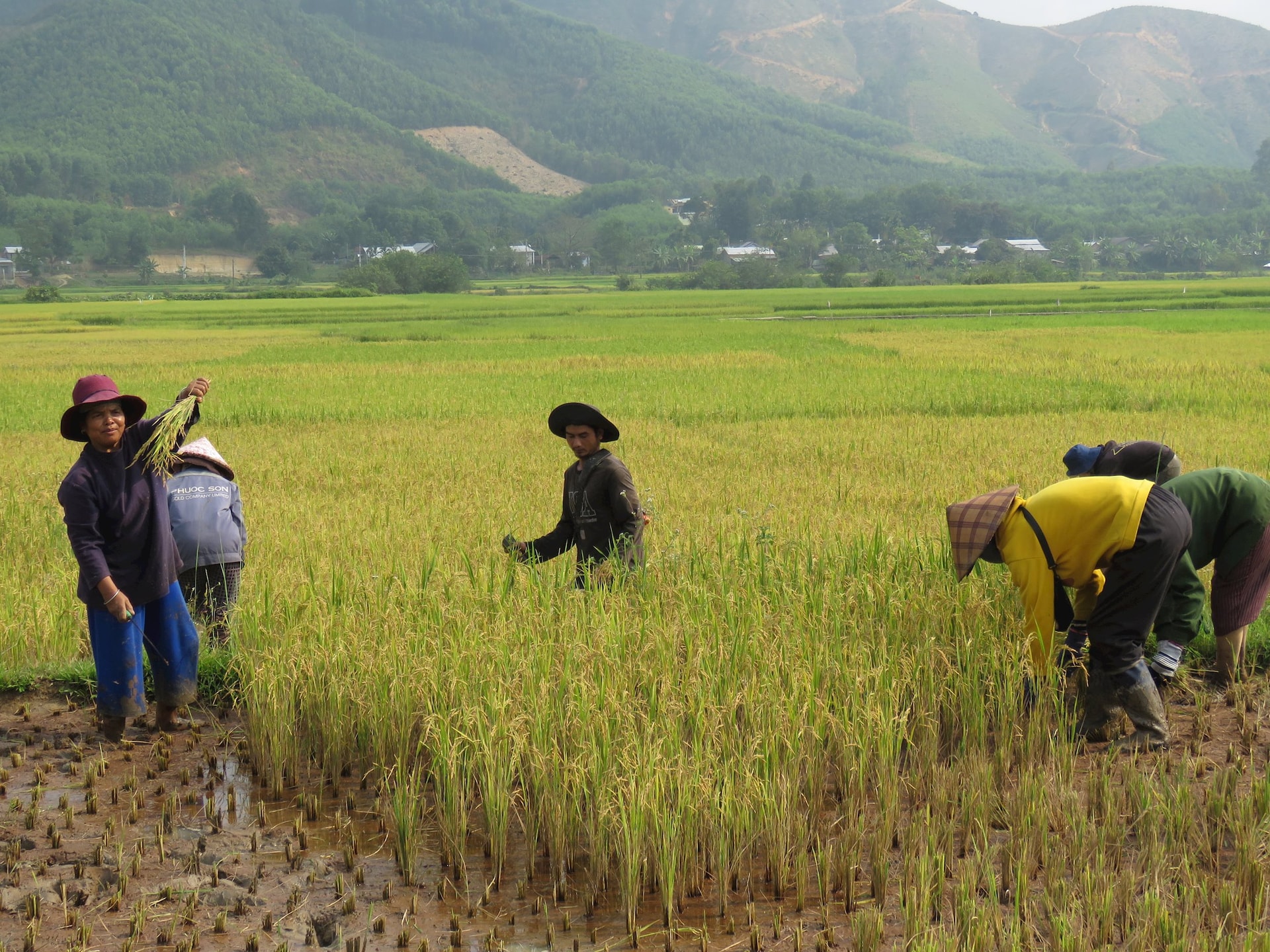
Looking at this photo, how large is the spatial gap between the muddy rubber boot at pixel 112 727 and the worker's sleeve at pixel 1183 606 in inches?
159

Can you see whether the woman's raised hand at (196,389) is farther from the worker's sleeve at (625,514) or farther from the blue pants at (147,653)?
the worker's sleeve at (625,514)

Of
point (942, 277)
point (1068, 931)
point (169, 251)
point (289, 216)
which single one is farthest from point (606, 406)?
point (289, 216)

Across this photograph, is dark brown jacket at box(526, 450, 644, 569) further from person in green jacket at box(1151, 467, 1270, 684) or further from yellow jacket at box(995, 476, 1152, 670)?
person in green jacket at box(1151, 467, 1270, 684)

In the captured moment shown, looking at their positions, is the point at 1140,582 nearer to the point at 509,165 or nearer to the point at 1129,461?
the point at 1129,461

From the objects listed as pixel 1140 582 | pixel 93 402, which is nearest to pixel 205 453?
pixel 93 402

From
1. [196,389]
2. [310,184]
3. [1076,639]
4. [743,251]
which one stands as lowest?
[1076,639]

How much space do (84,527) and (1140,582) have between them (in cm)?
374

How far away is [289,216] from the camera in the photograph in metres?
145

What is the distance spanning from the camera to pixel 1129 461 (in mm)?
4633

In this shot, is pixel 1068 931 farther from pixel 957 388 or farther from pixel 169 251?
pixel 169 251

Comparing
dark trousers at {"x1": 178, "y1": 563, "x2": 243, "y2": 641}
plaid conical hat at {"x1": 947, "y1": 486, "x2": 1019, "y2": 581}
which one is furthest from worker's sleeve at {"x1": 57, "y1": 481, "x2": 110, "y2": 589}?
plaid conical hat at {"x1": 947, "y1": 486, "x2": 1019, "y2": 581}

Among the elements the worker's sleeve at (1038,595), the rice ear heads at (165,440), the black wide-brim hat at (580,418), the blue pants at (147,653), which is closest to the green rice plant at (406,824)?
the blue pants at (147,653)

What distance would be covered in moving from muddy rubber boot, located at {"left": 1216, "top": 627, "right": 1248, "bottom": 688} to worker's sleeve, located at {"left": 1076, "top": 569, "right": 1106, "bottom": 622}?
892 mm

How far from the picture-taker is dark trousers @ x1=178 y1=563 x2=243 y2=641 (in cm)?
535
